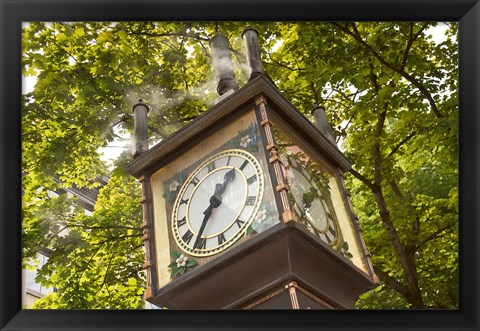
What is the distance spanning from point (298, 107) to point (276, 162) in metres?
1.30

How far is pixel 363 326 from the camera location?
7.98 ft

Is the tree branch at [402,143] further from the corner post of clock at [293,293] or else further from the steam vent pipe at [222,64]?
the corner post of clock at [293,293]

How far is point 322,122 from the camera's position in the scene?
3.07m

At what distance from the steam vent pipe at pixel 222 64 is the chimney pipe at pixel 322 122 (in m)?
0.46

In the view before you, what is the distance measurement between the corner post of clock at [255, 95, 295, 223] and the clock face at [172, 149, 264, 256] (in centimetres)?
6

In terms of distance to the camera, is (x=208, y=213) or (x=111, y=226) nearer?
(x=208, y=213)

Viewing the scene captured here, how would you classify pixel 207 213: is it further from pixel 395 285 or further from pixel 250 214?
pixel 395 285

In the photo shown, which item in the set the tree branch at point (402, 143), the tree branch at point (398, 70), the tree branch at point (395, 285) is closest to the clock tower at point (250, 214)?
the tree branch at point (398, 70)

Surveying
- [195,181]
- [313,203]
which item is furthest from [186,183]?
[313,203]

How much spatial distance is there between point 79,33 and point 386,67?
165 centimetres

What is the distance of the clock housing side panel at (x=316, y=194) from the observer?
2385 millimetres
